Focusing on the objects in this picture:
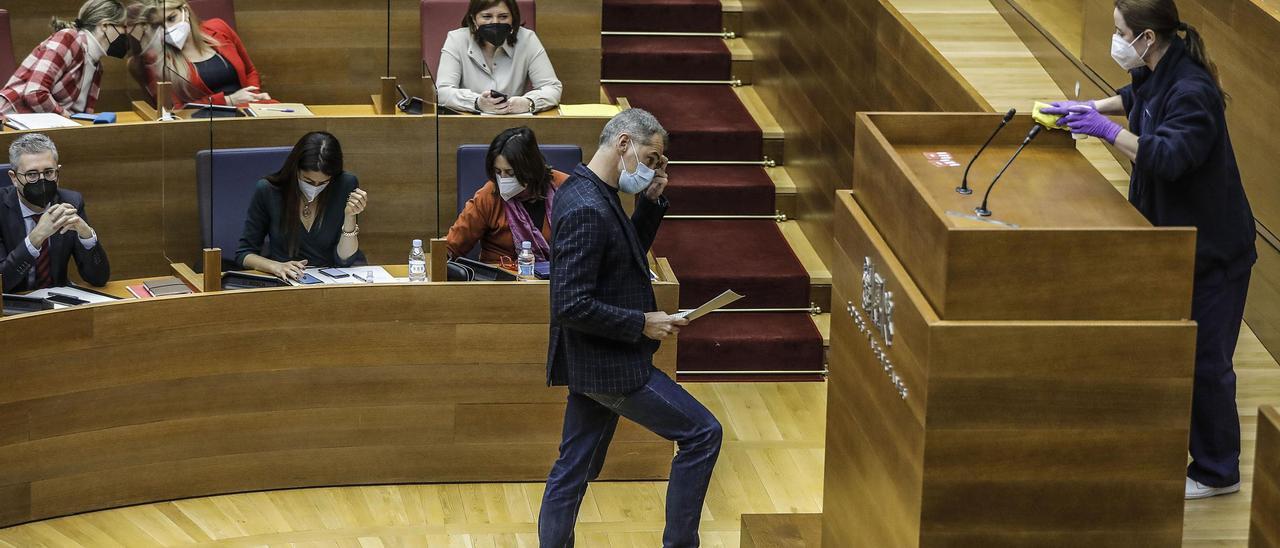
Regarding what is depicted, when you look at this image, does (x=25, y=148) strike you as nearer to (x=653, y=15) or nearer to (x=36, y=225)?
(x=36, y=225)

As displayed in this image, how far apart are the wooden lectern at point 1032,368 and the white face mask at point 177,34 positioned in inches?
113

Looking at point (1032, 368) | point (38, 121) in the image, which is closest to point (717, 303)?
point (1032, 368)

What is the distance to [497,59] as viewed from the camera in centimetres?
508

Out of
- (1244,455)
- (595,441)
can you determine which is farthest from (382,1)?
(1244,455)

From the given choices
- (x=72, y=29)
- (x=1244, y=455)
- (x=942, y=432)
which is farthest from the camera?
(x=72, y=29)

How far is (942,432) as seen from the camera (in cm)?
247

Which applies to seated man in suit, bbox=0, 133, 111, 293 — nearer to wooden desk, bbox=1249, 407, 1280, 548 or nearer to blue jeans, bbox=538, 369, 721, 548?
blue jeans, bbox=538, 369, 721, 548

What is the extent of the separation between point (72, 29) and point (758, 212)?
7.60 feet

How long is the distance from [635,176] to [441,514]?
4.19ft

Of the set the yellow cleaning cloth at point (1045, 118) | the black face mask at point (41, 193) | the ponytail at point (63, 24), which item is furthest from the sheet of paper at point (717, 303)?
the ponytail at point (63, 24)

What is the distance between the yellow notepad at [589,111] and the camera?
488cm

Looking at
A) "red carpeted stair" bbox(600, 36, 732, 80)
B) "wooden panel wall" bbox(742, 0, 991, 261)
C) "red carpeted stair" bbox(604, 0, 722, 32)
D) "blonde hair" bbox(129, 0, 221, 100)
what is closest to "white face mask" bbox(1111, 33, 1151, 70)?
"wooden panel wall" bbox(742, 0, 991, 261)

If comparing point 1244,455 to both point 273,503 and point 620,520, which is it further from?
point 273,503

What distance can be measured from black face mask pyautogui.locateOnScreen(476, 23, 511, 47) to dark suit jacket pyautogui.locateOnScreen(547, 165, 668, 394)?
5.75 ft
